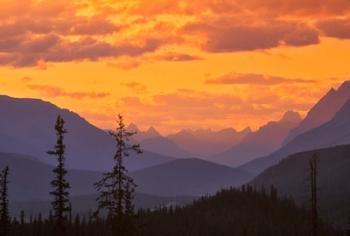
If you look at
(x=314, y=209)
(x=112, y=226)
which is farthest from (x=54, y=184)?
(x=314, y=209)

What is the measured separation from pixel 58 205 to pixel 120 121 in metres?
14.6

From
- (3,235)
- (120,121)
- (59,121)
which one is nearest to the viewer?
(120,121)

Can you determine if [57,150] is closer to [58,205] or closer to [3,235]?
[58,205]

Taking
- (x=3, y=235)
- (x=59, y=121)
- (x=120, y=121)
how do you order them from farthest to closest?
(x=3, y=235) < (x=59, y=121) < (x=120, y=121)

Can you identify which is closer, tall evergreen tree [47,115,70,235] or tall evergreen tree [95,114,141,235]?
tall evergreen tree [95,114,141,235]

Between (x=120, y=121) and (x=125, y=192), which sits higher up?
(x=120, y=121)

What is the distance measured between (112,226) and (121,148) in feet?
27.2

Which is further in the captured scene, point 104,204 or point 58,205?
point 58,205

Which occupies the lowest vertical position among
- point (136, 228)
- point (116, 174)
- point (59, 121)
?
point (136, 228)

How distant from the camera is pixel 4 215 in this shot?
4060 inches

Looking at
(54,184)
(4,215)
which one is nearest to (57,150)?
(54,184)

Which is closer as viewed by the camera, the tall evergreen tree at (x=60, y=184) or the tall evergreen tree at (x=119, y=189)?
the tall evergreen tree at (x=119, y=189)

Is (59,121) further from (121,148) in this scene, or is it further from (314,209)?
(314,209)

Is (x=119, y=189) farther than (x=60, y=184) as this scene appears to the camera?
No
